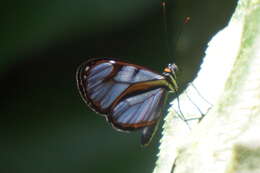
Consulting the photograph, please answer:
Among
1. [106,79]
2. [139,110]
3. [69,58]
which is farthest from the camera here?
[69,58]

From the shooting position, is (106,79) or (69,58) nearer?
(106,79)

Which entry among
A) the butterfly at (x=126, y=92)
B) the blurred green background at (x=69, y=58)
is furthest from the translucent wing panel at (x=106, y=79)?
the blurred green background at (x=69, y=58)

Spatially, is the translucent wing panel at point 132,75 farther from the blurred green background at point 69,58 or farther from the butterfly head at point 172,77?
the blurred green background at point 69,58

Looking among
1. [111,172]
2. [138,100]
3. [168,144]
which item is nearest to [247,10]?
[168,144]

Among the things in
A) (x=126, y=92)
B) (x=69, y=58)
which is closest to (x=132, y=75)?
(x=126, y=92)

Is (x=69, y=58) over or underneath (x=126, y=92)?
underneath

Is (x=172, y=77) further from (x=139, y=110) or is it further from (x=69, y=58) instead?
(x=69, y=58)

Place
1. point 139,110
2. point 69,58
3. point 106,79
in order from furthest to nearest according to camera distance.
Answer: point 69,58 < point 139,110 < point 106,79
